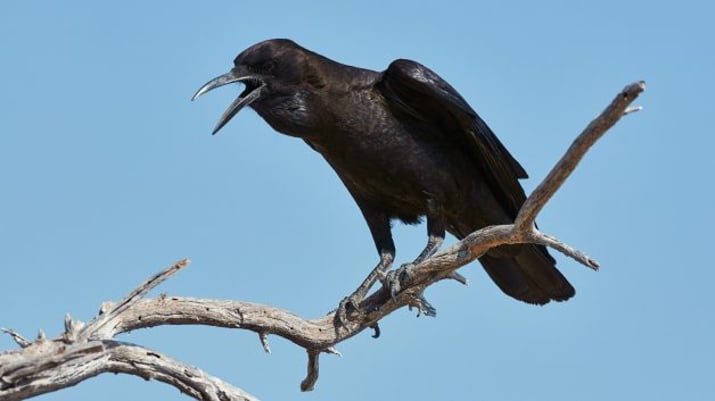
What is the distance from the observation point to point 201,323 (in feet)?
19.6

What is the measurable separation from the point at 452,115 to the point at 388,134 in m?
0.39

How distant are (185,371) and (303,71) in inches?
88.2

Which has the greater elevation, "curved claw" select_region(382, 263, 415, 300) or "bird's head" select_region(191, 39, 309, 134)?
"bird's head" select_region(191, 39, 309, 134)

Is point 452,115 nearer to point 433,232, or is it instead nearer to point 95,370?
point 433,232

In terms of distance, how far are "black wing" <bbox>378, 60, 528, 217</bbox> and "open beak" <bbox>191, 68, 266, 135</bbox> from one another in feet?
2.37

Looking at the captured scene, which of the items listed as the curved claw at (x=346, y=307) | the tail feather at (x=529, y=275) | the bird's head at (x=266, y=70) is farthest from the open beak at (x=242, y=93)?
the tail feather at (x=529, y=275)

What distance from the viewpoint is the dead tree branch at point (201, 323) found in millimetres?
5102

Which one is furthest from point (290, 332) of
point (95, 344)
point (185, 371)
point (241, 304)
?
point (95, 344)

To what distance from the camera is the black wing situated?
707 cm

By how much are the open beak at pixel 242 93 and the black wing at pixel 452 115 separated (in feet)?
2.37

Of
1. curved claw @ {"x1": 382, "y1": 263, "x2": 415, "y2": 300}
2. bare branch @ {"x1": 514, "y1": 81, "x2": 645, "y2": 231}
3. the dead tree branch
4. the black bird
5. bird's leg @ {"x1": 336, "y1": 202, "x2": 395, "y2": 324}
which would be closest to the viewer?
bare branch @ {"x1": 514, "y1": 81, "x2": 645, "y2": 231}

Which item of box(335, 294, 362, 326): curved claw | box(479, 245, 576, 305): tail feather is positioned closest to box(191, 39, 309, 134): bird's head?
box(335, 294, 362, 326): curved claw

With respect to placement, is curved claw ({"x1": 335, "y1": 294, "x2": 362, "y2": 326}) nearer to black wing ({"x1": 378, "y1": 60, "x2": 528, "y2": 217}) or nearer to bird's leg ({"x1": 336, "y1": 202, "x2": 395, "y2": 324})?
bird's leg ({"x1": 336, "y1": 202, "x2": 395, "y2": 324})

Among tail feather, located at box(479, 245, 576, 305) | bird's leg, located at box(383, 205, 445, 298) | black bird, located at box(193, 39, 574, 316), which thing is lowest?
tail feather, located at box(479, 245, 576, 305)
